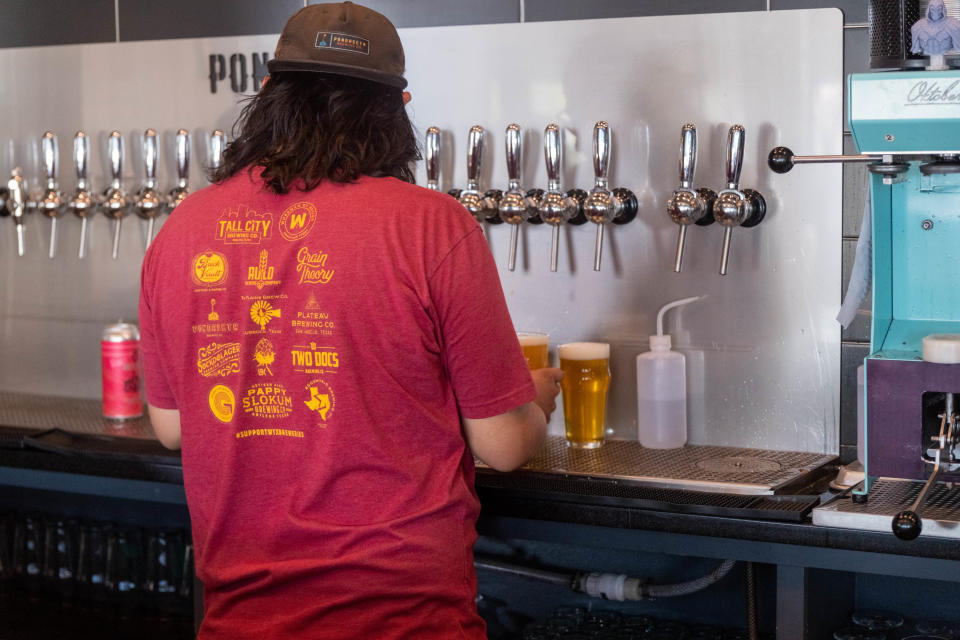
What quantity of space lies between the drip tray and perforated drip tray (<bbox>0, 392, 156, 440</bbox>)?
2.51 feet

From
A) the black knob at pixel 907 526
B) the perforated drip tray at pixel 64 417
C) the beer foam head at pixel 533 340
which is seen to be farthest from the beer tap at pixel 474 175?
the black knob at pixel 907 526

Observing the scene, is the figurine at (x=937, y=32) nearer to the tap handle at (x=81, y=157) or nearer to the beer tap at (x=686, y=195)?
the beer tap at (x=686, y=195)

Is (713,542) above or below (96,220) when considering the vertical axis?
Result: below

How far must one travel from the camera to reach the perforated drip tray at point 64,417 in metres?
2.11

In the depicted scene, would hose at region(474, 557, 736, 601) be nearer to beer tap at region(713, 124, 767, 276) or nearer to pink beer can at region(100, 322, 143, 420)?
beer tap at region(713, 124, 767, 276)

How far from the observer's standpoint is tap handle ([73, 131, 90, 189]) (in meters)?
2.37

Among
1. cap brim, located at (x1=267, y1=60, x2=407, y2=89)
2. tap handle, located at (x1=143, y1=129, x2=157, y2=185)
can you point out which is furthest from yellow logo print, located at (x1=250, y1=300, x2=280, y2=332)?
tap handle, located at (x1=143, y1=129, x2=157, y2=185)

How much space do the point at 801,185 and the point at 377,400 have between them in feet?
3.34

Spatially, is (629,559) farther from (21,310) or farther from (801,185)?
(21,310)

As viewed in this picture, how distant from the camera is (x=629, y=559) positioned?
2.09 meters

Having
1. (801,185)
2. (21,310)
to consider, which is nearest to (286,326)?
(801,185)

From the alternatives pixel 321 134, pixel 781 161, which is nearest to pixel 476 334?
pixel 321 134

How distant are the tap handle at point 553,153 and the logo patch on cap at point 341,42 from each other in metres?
0.74

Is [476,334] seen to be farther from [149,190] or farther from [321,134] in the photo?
[149,190]
